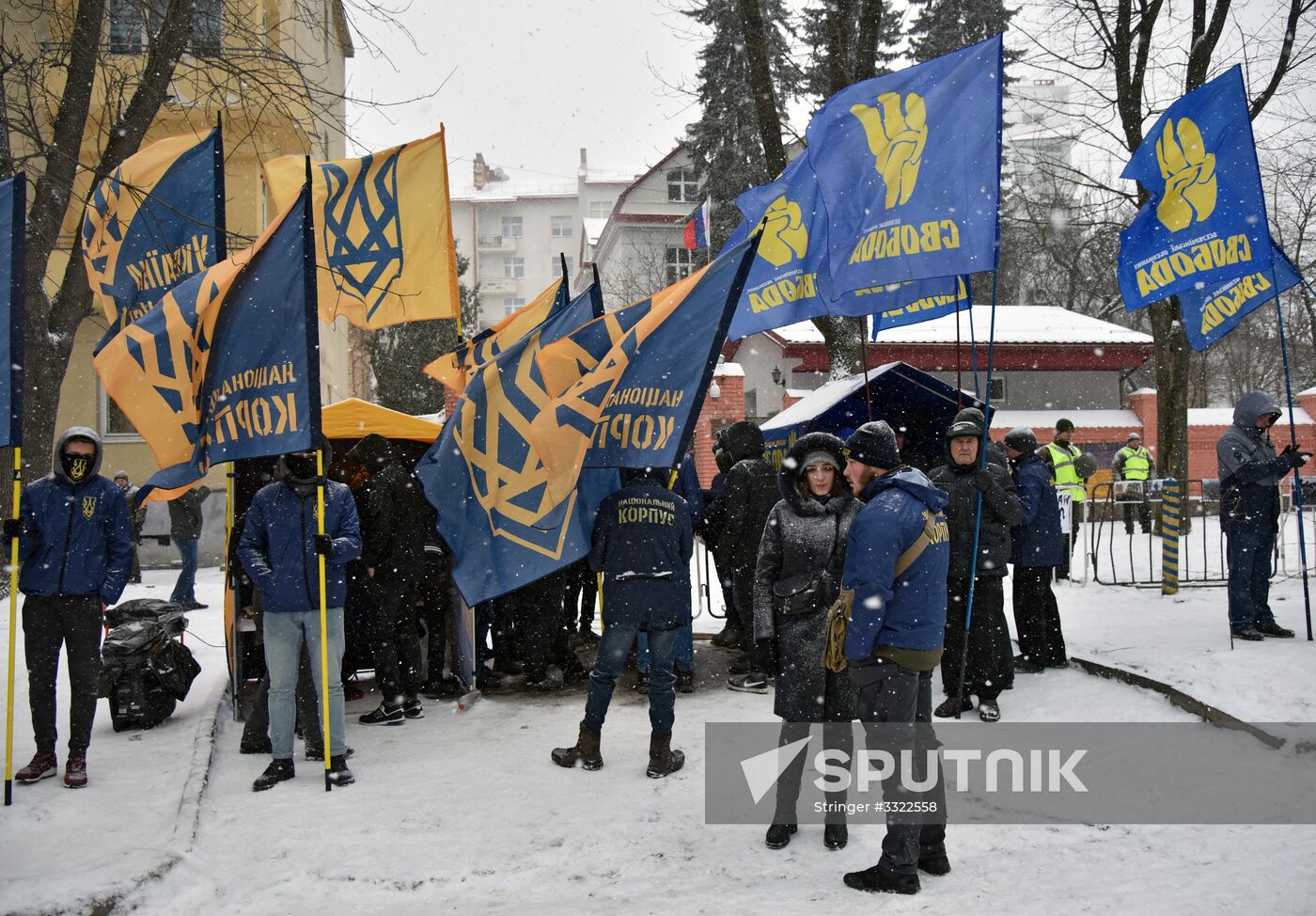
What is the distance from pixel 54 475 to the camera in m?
6.10

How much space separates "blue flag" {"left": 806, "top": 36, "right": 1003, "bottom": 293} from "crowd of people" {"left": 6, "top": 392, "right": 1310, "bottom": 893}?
49.0 inches

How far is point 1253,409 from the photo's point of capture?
8.14 meters

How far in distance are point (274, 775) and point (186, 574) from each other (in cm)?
817

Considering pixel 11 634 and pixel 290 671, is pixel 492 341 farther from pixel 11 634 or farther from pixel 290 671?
pixel 11 634

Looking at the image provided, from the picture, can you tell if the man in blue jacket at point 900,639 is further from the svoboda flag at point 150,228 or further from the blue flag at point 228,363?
the svoboda flag at point 150,228

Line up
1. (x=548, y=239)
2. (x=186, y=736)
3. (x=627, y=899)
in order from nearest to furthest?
(x=627, y=899)
(x=186, y=736)
(x=548, y=239)

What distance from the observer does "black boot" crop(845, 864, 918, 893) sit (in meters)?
4.27

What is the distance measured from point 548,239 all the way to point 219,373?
74.8 metres

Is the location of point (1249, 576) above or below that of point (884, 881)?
above

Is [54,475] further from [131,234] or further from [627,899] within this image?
[627,899]

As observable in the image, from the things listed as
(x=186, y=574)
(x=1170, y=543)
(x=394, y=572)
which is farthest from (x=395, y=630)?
(x=1170, y=543)

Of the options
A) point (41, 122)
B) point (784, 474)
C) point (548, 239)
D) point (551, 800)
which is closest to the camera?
point (784, 474)

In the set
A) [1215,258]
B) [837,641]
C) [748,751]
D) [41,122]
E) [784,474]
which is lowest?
[748,751]

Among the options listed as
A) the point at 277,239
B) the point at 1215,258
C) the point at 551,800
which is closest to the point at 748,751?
the point at 551,800
